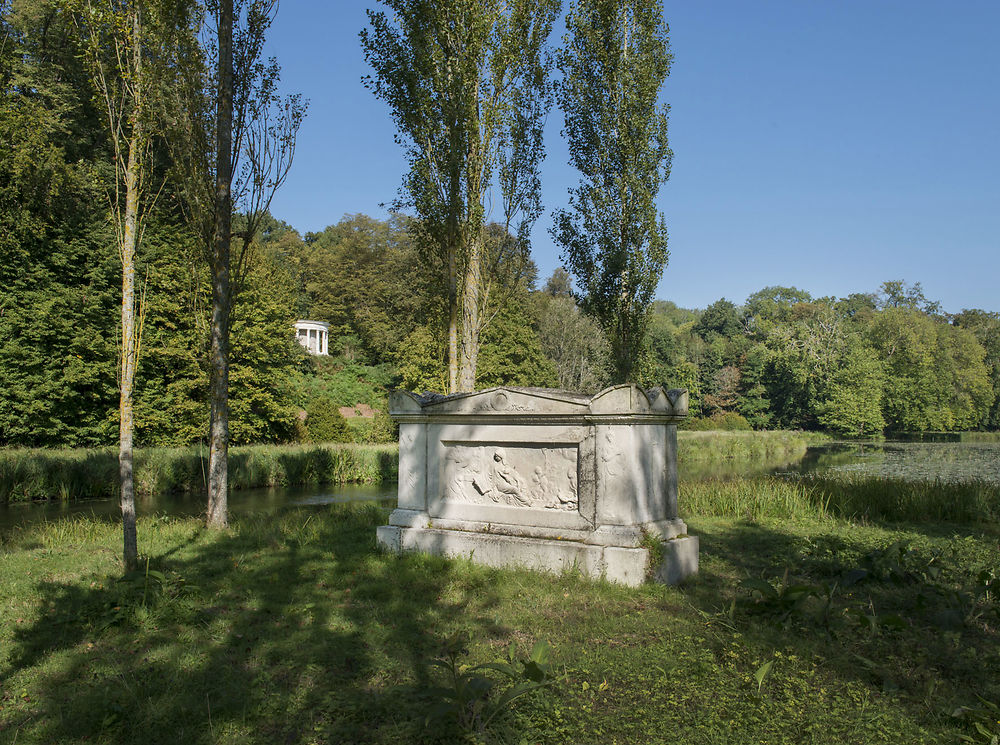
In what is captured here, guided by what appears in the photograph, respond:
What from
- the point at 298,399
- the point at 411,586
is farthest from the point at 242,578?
the point at 298,399

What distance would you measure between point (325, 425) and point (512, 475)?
783 inches

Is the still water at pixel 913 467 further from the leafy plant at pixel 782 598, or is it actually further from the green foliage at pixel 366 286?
the green foliage at pixel 366 286

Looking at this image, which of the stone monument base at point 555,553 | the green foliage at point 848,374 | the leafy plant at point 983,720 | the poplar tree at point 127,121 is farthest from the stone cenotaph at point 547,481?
the green foliage at point 848,374

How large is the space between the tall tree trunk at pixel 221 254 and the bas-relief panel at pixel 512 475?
3.32 metres

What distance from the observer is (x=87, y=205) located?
66.7ft

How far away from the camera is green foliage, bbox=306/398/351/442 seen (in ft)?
81.5

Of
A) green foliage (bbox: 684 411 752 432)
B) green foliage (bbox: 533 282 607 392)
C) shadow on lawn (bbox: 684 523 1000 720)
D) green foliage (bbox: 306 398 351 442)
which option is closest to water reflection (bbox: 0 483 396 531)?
green foliage (bbox: 306 398 351 442)

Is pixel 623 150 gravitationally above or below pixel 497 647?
above

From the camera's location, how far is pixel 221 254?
812 centimetres

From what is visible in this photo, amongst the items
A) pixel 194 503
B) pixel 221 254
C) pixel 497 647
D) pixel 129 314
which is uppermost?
pixel 221 254

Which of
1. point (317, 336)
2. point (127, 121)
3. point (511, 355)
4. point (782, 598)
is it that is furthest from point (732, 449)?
point (317, 336)

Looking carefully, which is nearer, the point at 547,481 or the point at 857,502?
the point at 547,481

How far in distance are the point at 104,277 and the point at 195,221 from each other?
1524cm

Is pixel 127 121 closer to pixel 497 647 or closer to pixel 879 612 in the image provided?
pixel 497 647
